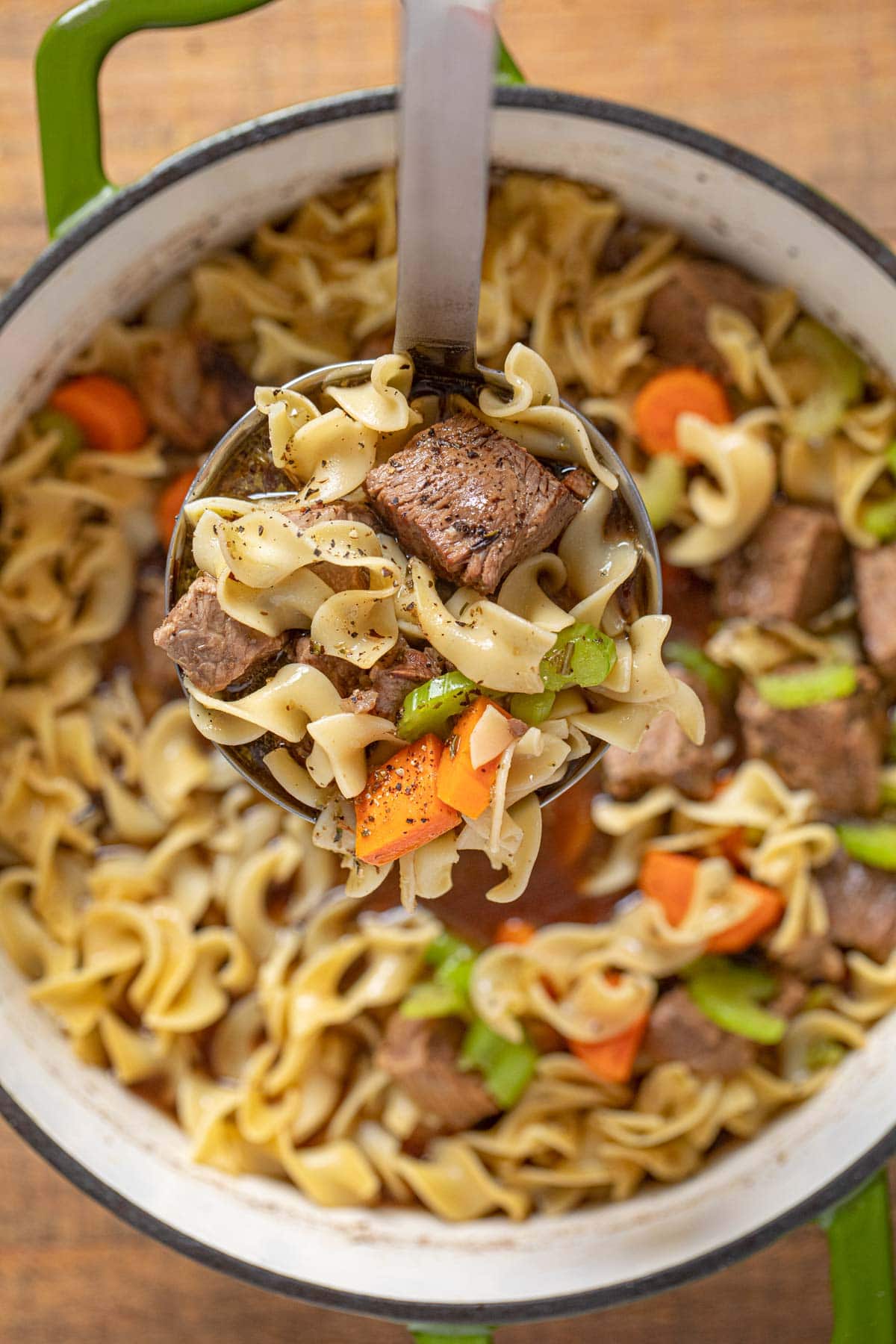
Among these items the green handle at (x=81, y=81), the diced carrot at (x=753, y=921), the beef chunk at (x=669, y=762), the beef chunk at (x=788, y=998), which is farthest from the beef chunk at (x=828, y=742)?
the green handle at (x=81, y=81)

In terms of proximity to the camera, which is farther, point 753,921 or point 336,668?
point 753,921

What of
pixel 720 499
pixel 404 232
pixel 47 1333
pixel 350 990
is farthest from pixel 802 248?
pixel 47 1333

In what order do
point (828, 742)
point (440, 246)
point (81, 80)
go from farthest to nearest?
point (828, 742), point (81, 80), point (440, 246)

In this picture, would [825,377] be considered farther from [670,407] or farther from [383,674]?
[383,674]

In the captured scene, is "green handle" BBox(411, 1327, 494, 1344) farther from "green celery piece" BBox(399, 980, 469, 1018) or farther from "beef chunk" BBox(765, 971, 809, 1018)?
"beef chunk" BBox(765, 971, 809, 1018)

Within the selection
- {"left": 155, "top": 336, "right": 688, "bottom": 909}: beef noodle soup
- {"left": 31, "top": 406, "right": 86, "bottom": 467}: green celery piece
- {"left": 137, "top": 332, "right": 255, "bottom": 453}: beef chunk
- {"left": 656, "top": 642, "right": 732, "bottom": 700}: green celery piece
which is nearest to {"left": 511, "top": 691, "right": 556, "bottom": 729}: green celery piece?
{"left": 155, "top": 336, "right": 688, "bottom": 909}: beef noodle soup

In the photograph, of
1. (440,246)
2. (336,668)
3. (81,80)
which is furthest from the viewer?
(81,80)

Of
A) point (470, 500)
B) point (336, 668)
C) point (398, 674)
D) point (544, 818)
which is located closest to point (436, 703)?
point (398, 674)

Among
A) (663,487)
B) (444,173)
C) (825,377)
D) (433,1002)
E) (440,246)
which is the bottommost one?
(433,1002)
